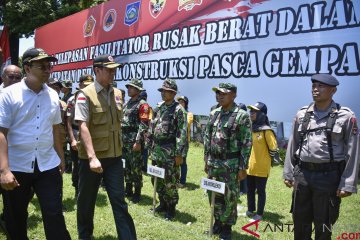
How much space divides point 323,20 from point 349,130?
13.6 feet

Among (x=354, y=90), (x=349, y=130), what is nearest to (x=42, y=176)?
(x=349, y=130)

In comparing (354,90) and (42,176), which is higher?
(354,90)

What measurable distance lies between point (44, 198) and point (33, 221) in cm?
206

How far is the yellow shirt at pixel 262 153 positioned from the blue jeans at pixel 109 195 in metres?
2.22

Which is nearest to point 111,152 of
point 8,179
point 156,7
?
point 8,179

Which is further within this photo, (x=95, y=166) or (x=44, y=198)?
(x=95, y=166)

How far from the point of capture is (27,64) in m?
3.07

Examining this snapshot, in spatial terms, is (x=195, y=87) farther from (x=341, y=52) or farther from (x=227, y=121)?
(x=227, y=121)

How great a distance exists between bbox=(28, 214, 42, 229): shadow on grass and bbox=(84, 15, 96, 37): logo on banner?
10489 millimetres

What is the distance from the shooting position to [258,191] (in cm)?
516

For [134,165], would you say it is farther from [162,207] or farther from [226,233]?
[226,233]

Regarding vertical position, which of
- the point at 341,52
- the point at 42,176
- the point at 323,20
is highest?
the point at 323,20

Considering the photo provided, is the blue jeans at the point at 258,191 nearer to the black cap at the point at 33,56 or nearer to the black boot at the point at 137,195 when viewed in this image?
the black boot at the point at 137,195

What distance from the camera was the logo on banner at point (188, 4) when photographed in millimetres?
9147
